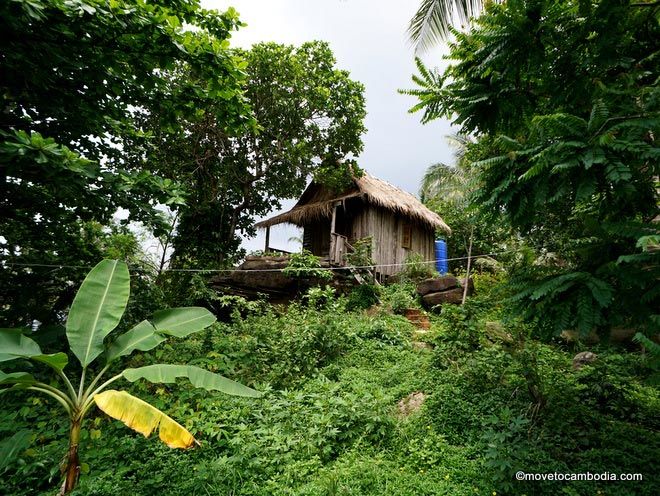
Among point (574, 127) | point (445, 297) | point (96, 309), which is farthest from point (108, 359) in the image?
point (445, 297)

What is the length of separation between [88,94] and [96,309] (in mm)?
3328

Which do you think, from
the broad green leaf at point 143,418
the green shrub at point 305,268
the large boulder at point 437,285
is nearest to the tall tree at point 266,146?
the green shrub at point 305,268

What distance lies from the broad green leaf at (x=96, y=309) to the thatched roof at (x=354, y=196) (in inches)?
345

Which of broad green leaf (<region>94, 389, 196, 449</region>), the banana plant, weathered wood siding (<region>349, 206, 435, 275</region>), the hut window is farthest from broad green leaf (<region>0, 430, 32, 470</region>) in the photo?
the hut window

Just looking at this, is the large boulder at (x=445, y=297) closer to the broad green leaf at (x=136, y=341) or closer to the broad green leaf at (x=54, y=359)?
the broad green leaf at (x=136, y=341)

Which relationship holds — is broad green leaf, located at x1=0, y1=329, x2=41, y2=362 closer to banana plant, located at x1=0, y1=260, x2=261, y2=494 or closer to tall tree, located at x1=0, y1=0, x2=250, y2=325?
banana plant, located at x1=0, y1=260, x2=261, y2=494

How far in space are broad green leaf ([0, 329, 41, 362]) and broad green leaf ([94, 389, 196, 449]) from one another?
0.89 metres

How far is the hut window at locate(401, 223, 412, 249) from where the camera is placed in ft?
45.7

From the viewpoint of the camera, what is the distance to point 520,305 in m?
3.25

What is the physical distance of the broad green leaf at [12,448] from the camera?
3242 mm

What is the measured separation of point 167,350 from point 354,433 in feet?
12.0

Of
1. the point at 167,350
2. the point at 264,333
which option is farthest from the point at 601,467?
the point at 167,350

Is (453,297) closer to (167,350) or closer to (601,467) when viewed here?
(601,467)

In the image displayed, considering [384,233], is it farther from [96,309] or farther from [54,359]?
[54,359]
